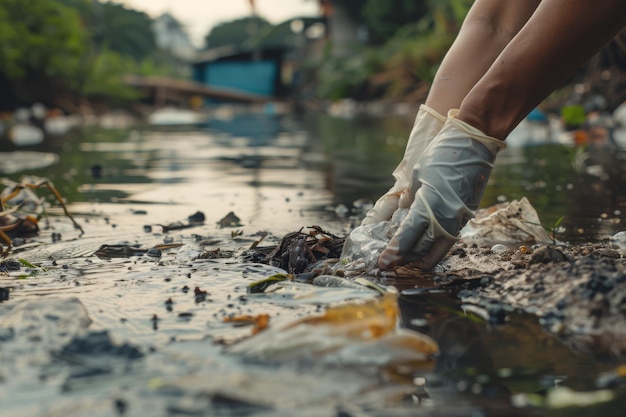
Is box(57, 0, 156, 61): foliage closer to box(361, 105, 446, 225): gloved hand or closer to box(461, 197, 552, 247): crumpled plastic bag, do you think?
box(461, 197, 552, 247): crumpled plastic bag

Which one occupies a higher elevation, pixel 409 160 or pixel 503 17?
pixel 503 17

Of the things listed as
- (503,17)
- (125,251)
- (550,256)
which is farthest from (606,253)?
Answer: (125,251)

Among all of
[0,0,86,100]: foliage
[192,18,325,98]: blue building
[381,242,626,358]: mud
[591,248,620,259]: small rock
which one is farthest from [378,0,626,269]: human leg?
[192,18,325,98]: blue building

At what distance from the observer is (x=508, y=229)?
3145 millimetres

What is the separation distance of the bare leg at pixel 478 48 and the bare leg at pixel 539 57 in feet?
1.30

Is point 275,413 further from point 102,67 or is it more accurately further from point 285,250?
point 102,67

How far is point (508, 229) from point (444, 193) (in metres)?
0.87

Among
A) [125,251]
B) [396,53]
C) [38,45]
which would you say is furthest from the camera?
[396,53]

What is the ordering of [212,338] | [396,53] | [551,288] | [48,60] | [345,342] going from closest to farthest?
[345,342] → [212,338] → [551,288] → [48,60] → [396,53]

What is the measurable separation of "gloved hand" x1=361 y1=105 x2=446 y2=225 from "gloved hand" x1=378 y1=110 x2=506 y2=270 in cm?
33

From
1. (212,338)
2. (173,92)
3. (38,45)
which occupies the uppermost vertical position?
(38,45)

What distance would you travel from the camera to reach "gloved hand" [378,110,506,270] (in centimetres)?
237

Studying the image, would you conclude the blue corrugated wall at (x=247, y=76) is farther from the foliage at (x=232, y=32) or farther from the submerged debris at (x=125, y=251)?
the foliage at (x=232, y=32)

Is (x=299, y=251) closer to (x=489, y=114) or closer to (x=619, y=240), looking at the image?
(x=489, y=114)
